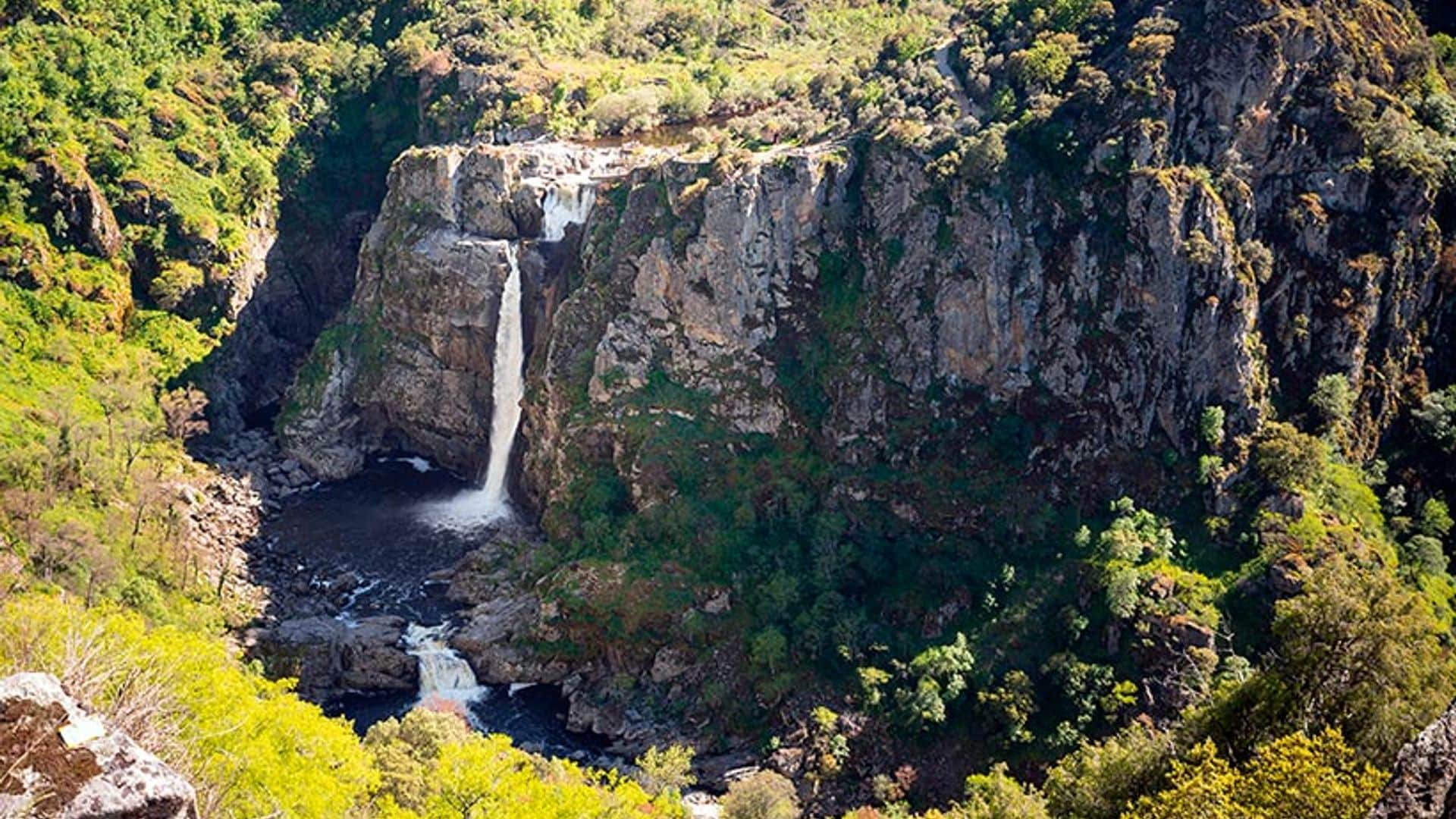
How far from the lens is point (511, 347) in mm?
77812

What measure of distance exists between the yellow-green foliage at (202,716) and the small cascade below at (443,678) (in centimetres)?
2768

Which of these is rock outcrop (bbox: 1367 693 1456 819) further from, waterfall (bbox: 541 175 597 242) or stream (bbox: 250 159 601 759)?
waterfall (bbox: 541 175 597 242)

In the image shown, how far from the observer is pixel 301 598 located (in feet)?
212

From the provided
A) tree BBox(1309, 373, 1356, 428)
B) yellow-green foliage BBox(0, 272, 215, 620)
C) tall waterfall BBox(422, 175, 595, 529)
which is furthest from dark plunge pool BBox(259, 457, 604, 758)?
tree BBox(1309, 373, 1356, 428)

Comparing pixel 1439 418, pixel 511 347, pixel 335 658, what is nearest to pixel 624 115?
pixel 511 347

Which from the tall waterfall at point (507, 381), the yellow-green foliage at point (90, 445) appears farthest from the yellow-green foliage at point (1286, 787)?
the tall waterfall at point (507, 381)

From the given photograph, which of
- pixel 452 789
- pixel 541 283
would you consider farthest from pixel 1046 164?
pixel 452 789

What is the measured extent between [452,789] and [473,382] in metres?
50.1

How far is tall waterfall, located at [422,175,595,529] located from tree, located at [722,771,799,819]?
31687mm

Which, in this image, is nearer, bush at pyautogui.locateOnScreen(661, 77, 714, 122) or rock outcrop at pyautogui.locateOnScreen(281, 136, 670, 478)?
rock outcrop at pyautogui.locateOnScreen(281, 136, 670, 478)

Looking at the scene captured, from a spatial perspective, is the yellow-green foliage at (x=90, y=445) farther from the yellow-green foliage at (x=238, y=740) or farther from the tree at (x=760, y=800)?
the tree at (x=760, y=800)

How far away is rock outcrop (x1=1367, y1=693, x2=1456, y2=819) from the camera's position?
15.2 metres

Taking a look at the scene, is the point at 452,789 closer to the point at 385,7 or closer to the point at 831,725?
the point at 831,725

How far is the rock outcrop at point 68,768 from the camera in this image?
1341 centimetres
